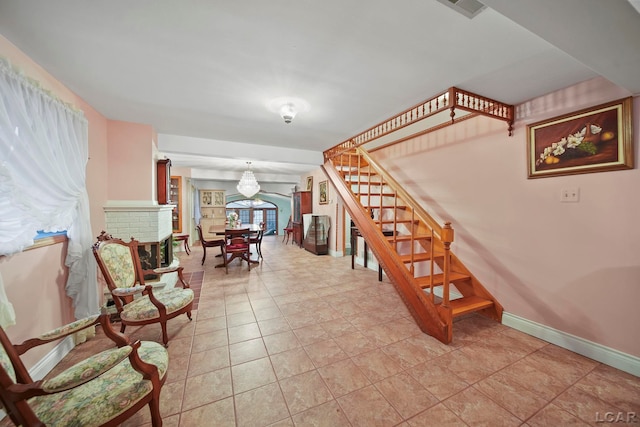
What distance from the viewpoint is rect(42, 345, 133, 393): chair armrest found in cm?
90

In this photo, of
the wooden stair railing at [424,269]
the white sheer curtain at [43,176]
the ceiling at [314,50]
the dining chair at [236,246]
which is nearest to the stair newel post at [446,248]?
the wooden stair railing at [424,269]

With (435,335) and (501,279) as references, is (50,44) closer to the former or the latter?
(435,335)

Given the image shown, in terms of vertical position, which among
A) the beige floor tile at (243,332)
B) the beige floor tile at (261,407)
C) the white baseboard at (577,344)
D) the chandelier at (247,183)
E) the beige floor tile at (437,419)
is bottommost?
the beige floor tile at (437,419)

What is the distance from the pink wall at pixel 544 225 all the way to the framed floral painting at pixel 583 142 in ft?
0.19

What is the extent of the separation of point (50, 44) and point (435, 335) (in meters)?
3.74

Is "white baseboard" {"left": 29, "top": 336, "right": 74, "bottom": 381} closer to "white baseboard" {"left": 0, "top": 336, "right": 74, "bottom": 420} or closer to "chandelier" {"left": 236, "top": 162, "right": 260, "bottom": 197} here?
"white baseboard" {"left": 0, "top": 336, "right": 74, "bottom": 420}

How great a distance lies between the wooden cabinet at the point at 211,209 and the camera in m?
8.20

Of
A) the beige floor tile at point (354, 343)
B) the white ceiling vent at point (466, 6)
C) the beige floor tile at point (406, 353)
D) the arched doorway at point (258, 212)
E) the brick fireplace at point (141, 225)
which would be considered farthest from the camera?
the arched doorway at point (258, 212)

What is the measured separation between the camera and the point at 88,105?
7.79 feet

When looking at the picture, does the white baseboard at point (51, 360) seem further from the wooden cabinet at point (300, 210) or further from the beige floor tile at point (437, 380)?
the wooden cabinet at point (300, 210)

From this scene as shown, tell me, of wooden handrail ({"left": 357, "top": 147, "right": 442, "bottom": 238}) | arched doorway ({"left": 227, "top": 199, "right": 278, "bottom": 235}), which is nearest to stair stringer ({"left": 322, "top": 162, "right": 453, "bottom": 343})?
wooden handrail ({"left": 357, "top": 147, "right": 442, "bottom": 238})

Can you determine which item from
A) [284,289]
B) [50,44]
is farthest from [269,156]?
[50,44]

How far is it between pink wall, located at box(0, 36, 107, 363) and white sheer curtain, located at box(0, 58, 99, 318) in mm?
92

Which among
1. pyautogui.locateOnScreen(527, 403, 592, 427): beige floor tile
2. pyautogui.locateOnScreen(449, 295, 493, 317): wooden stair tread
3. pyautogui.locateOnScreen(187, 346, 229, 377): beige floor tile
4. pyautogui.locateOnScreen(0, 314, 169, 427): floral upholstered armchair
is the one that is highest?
pyautogui.locateOnScreen(0, 314, 169, 427): floral upholstered armchair
